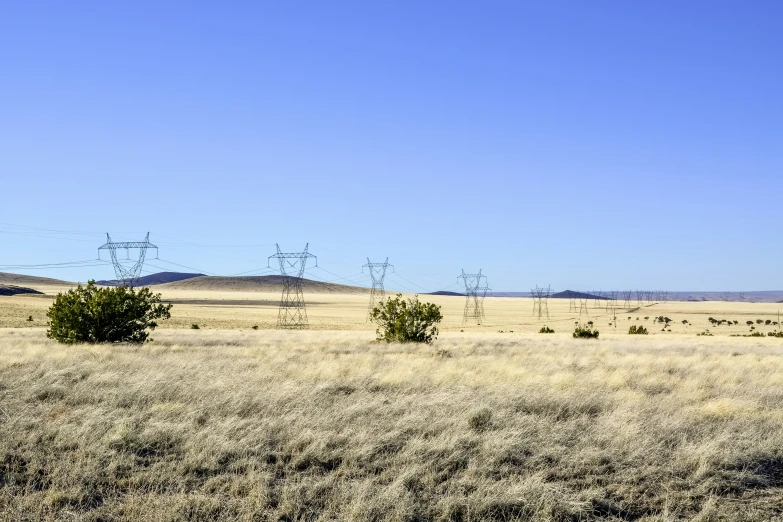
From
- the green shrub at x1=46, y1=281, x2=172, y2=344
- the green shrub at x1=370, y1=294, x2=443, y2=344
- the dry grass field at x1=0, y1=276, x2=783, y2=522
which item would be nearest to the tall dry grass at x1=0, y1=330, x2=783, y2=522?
the dry grass field at x1=0, y1=276, x2=783, y2=522

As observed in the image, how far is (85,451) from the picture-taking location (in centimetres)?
917

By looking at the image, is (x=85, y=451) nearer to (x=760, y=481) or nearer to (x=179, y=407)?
(x=179, y=407)

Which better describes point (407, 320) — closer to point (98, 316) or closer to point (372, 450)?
point (98, 316)

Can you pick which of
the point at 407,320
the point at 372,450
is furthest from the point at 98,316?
the point at 372,450

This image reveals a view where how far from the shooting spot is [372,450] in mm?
9750

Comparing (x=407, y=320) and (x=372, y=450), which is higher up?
(x=407, y=320)

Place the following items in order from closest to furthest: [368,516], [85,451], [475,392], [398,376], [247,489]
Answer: [368,516], [247,489], [85,451], [475,392], [398,376]

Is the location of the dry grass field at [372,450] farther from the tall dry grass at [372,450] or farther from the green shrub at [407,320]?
the green shrub at [407,320]

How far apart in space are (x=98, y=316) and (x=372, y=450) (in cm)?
2487

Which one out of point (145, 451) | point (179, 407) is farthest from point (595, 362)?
point (145, 451)

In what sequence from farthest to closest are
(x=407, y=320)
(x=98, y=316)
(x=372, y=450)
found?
(x=407, y=320) < (x=98, y=316) < (x=372, y=450)

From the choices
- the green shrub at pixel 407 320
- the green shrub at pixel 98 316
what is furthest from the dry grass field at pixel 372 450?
the green shrub at pixel 407 320

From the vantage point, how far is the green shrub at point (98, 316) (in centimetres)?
3035

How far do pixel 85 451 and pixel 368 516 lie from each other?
14.0 feet
